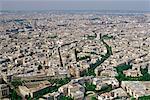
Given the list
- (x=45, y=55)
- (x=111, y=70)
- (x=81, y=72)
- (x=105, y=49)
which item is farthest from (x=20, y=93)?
(x=105, y=49)

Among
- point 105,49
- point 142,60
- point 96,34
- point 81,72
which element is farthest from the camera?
point 96,34

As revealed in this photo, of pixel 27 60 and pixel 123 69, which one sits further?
pixel 27 60

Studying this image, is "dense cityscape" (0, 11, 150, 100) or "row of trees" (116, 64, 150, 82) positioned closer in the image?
"dense cityscape" (0, 11, 150, 100)

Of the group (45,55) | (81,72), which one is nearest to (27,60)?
(45,55)

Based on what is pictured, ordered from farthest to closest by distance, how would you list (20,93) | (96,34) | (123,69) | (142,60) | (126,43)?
(96,34), (126,43), (142,60), (123,69), (20,93)

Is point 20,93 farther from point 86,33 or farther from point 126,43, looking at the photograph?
point 86,33

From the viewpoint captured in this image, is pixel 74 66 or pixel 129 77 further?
pixel 74 66

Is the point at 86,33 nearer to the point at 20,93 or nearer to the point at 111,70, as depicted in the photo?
the point at 111,70
